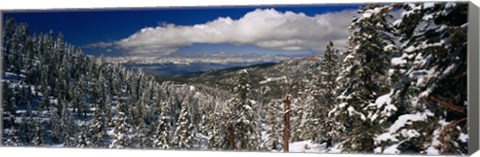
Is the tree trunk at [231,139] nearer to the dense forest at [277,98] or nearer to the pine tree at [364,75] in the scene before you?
the dense forest at [277,98]

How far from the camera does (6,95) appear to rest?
22688mm

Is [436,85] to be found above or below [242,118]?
above

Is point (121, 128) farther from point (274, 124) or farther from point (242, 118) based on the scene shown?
point (274, 124)

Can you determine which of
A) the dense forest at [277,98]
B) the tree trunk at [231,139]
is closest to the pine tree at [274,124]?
the dense forest at [277,98]

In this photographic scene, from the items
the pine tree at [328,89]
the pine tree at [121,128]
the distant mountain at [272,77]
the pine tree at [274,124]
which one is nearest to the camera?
the pine tree at [328,89]

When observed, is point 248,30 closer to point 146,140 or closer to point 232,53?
point 232,53

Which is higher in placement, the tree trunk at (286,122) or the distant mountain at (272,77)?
the distant mountain at (272,77)

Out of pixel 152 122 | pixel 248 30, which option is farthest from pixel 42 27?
pixel 248 30

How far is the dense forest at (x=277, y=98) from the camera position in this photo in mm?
18344

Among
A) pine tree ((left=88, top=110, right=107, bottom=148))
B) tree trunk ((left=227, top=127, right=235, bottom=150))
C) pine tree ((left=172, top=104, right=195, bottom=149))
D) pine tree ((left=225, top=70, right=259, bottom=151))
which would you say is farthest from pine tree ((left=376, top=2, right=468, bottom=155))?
pine tree ((left=88, top=110, right=107, bottom=148))

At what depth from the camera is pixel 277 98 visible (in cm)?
2077

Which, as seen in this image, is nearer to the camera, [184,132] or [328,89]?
[328,89]

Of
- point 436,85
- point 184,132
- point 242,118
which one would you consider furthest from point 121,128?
point 436,85

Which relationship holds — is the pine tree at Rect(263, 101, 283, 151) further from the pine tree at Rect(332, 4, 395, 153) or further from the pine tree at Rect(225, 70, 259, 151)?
the pine tree at Rect(332, 4, 395, 153)
